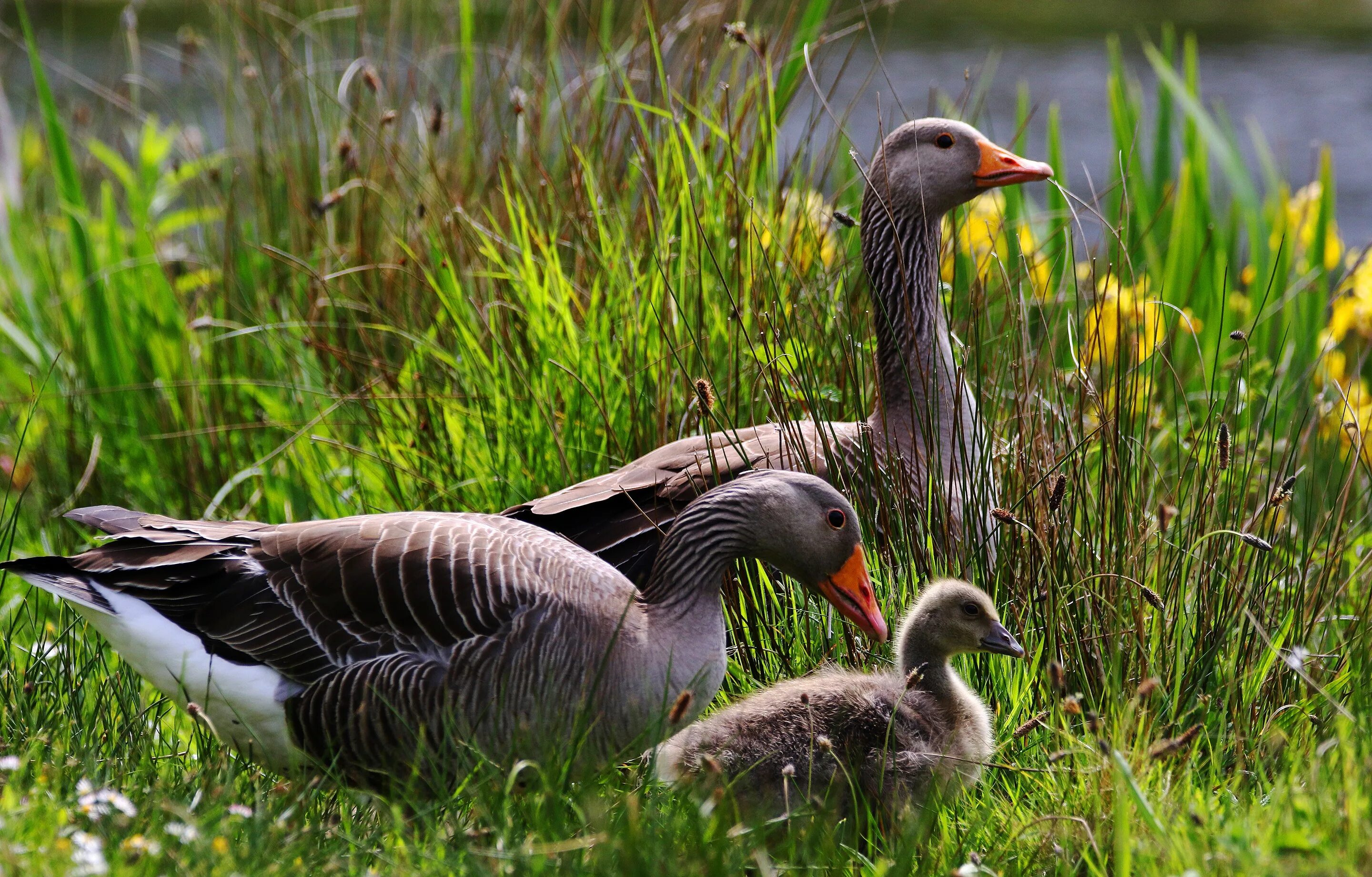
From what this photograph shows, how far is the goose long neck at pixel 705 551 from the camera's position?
374 centimetres

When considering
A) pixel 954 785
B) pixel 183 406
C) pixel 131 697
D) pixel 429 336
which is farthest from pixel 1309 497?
pixel 183 406

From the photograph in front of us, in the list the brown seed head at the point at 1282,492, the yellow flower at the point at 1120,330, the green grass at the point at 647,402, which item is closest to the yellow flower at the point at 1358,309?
the green grass at the point at 647,402

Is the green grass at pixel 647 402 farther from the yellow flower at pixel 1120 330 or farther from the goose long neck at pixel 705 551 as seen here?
the goose long neck at pixel 705 551

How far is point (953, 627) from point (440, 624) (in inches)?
53.5

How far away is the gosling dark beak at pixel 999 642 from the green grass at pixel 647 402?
207 millimetres

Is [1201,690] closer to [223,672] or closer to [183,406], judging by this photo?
[223,672]

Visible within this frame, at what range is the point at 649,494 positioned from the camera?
177 inches

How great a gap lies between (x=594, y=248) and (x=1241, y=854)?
3458 mm

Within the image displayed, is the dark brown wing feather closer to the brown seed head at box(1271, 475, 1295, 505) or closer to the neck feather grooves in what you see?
the neck feather grooves

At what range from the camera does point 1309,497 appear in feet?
15.0

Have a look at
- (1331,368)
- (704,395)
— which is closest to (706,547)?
(704,395)

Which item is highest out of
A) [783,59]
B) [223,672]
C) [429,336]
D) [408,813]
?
[783,59]

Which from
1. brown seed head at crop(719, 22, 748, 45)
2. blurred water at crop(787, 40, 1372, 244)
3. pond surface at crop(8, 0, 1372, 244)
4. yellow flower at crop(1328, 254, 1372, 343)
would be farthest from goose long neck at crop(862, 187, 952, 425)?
blurred water at crop(787, 40, 1372, 244)

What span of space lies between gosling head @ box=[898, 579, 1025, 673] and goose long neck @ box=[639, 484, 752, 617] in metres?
0.51
